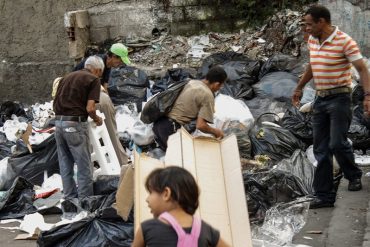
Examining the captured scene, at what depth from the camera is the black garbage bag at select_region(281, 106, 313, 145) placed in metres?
7.93

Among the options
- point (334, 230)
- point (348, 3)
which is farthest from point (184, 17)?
point (334, 230)

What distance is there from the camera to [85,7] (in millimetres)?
11414

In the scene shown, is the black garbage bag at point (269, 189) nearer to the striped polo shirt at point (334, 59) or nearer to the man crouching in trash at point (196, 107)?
the man crouching in trash at point (196, 107)

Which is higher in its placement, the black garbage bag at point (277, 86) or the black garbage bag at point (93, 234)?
the black garbage bag at point (277, 86)

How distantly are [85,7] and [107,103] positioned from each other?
3.98 m

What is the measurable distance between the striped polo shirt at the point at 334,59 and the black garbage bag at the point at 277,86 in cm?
321

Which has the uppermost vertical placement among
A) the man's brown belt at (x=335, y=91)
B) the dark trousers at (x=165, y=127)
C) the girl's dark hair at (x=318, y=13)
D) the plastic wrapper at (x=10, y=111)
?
the girl's dark hair at (x=318, y=13)

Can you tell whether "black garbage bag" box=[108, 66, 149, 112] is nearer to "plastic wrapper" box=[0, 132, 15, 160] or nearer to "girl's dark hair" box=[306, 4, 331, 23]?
"plastic wrapper" box=[0, 132, 15, 160]

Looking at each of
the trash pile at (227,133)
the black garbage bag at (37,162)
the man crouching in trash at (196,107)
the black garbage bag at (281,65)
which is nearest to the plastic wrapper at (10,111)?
the trash pile at (227,133)

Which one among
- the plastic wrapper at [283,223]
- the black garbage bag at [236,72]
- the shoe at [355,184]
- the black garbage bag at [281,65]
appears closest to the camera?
the plastic wrapper at [283,223]

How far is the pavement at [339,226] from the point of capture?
17.5ft

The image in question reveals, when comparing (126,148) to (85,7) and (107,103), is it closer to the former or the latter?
(107,103)

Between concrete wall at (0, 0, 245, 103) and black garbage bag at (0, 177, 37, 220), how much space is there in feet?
14.6

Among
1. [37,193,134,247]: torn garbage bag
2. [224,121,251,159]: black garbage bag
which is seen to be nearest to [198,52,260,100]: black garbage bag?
[224,121,251,159]: black garbage bag
